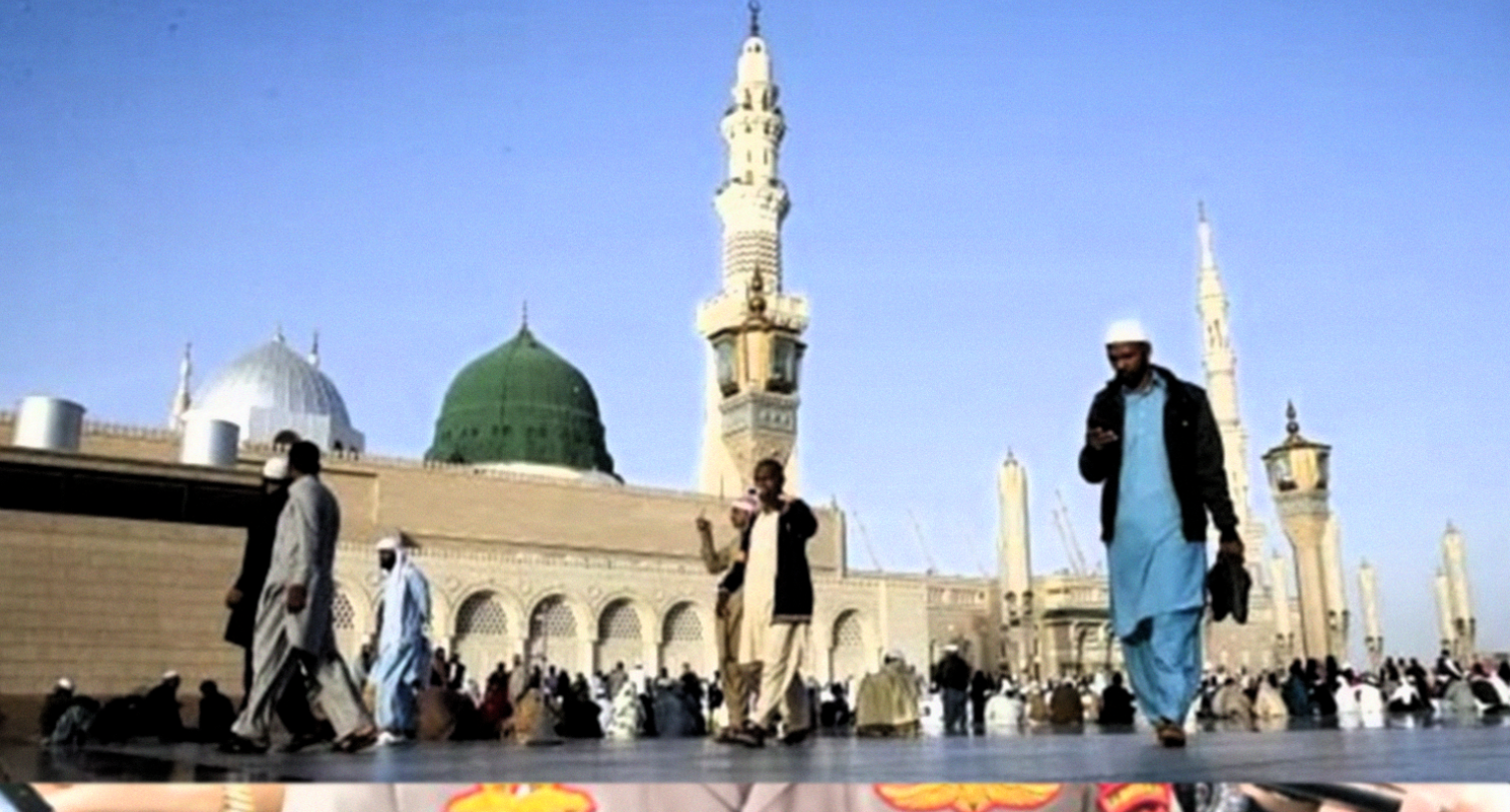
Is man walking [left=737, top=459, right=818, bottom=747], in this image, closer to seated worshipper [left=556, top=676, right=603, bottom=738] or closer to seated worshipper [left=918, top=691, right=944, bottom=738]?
seated worshipper [left=556, top=676, right=603, bottom=738]

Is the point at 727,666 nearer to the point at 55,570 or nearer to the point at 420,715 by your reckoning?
the point at 420,715

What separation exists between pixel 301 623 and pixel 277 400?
92.7ft

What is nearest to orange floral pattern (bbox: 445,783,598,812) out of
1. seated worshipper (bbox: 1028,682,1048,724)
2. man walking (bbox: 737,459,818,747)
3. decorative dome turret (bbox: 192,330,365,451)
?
man walking (bbox: 737,459,818,747)

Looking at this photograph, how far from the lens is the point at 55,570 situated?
10961mm

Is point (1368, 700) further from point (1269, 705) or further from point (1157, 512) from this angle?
point (1157, 512)

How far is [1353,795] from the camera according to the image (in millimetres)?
1842

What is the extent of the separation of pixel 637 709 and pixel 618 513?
21263 millimetres

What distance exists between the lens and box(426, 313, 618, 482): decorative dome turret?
33.4 metres

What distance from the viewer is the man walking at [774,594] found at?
427cm

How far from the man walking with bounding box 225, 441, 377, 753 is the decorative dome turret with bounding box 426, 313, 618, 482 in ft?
95.8

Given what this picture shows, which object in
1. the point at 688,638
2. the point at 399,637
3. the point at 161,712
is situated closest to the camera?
the point at 399,637

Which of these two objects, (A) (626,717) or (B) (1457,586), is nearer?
(A) (626,717)

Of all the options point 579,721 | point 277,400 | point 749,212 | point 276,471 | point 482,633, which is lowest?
point 579,721

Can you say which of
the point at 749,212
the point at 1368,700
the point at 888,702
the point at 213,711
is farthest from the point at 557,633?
the point at 213,711
